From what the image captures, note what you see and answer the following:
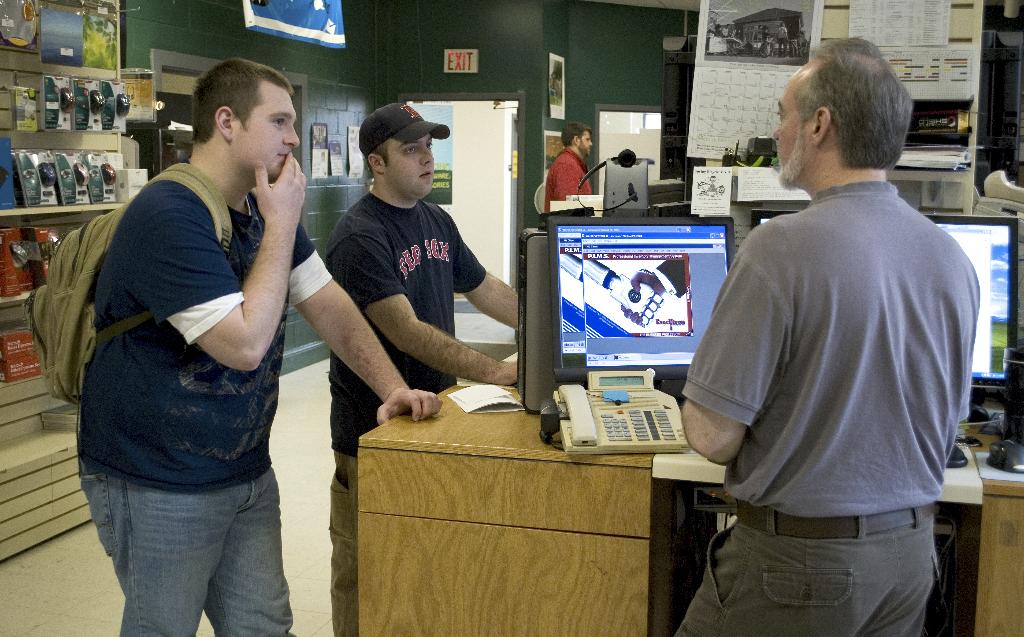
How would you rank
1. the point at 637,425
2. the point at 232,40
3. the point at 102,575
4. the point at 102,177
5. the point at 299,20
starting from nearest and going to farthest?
the point at 637,425, the point at 102,575, the point at 102,177, the point at 299,20, the point at 232,40

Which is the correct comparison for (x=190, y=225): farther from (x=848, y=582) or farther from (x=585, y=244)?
(x=848, y=582)

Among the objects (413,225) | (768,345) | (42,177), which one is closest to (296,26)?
(42,177)

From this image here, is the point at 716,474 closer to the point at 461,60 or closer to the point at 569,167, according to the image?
the point at 569,167

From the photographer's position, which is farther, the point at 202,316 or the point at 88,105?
the point at 88,105

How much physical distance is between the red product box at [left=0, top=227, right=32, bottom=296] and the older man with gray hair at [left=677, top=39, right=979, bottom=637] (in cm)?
332

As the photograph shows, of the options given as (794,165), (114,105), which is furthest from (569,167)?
(794,165)

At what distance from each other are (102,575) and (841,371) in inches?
123

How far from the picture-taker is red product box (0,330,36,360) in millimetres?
4148

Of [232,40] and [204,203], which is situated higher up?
[232,40]

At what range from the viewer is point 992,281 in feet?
7.77

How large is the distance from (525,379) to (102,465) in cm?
90

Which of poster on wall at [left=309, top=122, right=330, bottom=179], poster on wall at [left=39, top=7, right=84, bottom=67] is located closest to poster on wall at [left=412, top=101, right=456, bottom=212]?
poster on wall at [left=309, top=122, right=330, bottom=179]

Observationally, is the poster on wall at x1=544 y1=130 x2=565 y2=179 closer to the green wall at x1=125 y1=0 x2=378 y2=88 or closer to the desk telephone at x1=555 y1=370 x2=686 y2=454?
the green wall at x1=125 y1=0 x2=378 y2=88

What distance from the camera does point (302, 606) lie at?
354cm
